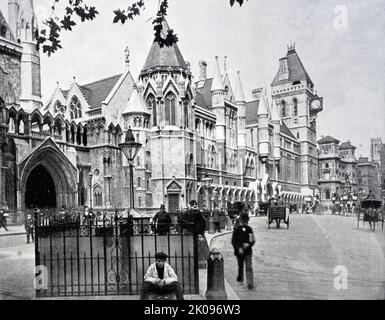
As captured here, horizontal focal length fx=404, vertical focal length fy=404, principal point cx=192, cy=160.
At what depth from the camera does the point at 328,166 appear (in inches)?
2746

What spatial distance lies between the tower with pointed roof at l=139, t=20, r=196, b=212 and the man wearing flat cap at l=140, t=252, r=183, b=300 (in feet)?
74.4

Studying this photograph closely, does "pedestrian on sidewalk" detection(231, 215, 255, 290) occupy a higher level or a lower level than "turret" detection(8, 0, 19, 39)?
lower

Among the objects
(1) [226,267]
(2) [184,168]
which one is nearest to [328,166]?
(2) [184,168]

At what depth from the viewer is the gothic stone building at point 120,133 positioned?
23.6m

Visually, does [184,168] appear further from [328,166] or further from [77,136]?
[328,166]

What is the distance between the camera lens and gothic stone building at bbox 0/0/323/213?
2356 cm

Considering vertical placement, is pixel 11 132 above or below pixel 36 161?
above

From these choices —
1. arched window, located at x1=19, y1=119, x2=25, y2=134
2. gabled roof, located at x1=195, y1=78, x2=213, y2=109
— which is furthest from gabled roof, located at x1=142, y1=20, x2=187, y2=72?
arched window, located at x1=19, y1=119, x2=25, y2=134

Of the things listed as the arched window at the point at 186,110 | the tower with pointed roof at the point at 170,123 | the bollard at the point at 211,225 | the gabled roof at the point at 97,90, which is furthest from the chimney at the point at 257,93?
the bollard at the point at 211,225

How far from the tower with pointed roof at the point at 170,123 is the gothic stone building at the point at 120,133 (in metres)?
0.08

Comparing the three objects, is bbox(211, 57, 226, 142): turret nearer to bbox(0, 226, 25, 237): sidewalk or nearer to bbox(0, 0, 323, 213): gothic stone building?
bbox(0, 0, 323, 213): gothic stone building

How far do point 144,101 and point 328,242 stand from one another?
21.5 m

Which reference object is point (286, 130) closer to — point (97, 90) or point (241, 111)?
point (241, 111)
